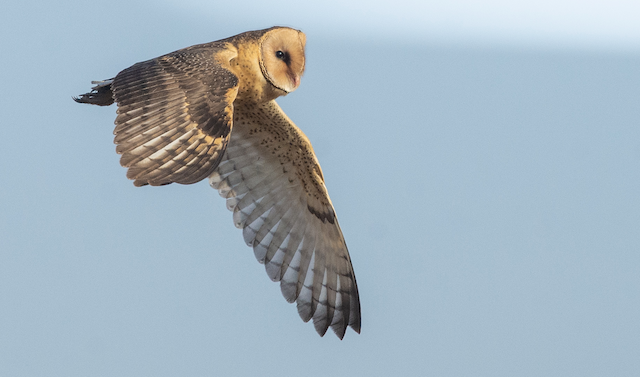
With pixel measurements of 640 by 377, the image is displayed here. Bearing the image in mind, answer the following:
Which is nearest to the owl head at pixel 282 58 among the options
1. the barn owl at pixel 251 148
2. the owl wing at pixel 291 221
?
the barn owl at pixel 251 148

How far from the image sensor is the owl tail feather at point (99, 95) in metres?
4.53

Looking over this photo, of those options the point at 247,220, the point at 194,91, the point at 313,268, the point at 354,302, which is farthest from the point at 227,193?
the point at 194,91

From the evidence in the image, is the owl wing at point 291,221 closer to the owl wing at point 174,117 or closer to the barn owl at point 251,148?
the barn owl at point 251,148

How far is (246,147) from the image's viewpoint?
5211mm

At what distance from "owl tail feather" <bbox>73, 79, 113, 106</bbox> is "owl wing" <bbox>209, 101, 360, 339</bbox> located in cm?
81

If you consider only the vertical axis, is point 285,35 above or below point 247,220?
above

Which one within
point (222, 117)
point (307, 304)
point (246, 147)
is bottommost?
point (307, 304)

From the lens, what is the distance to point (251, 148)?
5207 millimetres

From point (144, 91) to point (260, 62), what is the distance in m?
0.70

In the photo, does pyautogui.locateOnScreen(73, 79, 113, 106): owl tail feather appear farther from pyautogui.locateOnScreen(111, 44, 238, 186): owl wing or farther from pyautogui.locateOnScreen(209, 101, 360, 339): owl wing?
pyautogui.locateOnScreen(209, 101, 360, 339): owl wing

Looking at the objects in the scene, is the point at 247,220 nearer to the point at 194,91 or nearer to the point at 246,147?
the point at 246,147

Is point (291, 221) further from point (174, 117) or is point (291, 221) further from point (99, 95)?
point (174, 117)

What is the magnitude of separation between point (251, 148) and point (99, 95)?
3.37 feet

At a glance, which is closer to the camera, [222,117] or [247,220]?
[222,117]
